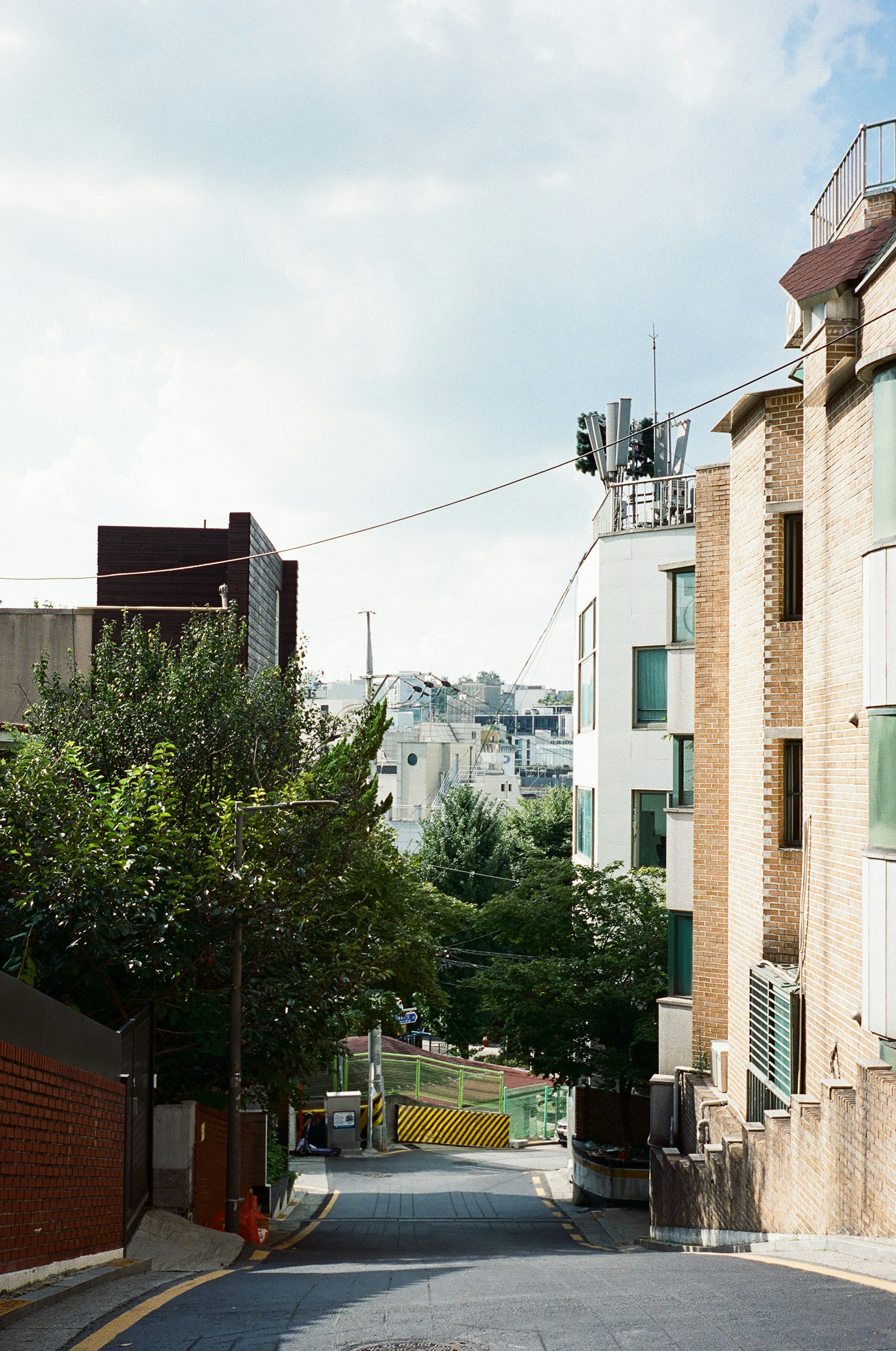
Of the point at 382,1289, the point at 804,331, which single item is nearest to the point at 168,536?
the point at 804,331

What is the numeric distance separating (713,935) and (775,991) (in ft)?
15.5

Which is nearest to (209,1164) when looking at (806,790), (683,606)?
(806,790)

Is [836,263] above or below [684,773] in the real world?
above

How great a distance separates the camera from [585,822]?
99.6ft

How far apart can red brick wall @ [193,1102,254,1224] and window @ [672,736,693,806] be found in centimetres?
949

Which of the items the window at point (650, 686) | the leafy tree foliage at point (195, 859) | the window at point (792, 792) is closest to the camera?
the leafy tree foliage at point (195, 859)

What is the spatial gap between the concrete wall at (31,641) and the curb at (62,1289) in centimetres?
1917

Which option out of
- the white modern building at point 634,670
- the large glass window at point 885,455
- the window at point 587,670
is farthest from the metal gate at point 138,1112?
the window at point 587,670

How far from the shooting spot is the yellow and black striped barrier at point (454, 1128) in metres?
37.7

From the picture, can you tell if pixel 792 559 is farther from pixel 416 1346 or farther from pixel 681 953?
pixel 416 1346

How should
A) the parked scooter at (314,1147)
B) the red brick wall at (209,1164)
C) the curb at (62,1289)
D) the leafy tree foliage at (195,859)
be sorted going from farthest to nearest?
1. the parked scooter at (314,1147)
2. the red brick wall at (209,1164)
3. the leafy tree foliage at (195,859)
4. the curb at (62,1289)

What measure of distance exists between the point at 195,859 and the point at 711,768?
27.9ft

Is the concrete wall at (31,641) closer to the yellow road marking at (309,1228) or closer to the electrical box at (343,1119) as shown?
the yellow road marking at (309,1228)

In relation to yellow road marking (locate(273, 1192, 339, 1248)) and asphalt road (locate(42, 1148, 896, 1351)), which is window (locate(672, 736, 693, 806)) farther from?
yellow road marking (locate(273, 1192, 339, 1248))
